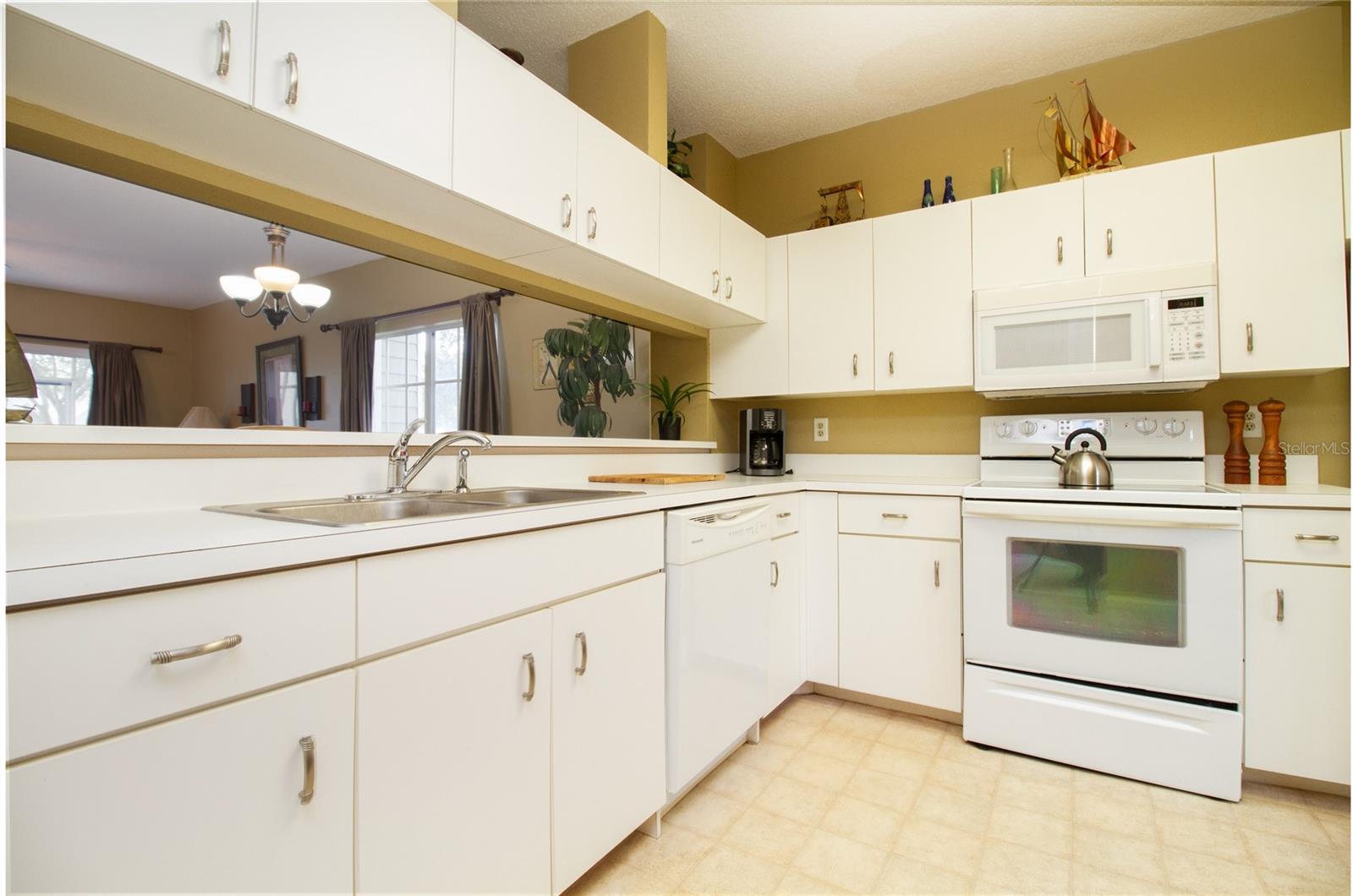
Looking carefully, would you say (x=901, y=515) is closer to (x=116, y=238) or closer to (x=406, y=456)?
(x=406, y=456)

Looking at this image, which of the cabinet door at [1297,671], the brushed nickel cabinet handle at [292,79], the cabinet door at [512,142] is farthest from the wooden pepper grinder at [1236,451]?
the brushed nickel cabinet handle at [292,79]

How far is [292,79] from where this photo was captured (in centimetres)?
122

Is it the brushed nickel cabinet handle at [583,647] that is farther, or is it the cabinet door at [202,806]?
the brushed nickel cabinet handle at [583,647]

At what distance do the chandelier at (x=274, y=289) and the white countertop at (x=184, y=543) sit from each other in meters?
0.52

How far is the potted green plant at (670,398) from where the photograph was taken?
3.02m

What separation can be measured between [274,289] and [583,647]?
1.15m

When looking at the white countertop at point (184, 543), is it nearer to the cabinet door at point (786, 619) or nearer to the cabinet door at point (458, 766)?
the cabinet door at point (458, 766)

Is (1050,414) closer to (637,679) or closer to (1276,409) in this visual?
(1276,409)

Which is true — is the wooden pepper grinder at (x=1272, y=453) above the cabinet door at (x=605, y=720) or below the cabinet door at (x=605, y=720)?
above

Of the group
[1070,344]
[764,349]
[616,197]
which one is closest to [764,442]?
[764,349]

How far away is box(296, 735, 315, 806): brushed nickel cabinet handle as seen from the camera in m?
0.91

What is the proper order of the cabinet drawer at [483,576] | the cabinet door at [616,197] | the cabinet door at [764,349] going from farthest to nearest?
the cabinet door at [764,349], the cabinet door at [616,197], the cabinet drawer at [483,576]

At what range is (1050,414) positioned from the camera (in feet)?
Answer: 8.54

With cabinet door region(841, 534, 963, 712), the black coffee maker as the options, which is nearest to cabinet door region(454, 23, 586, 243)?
the black coffee maker
